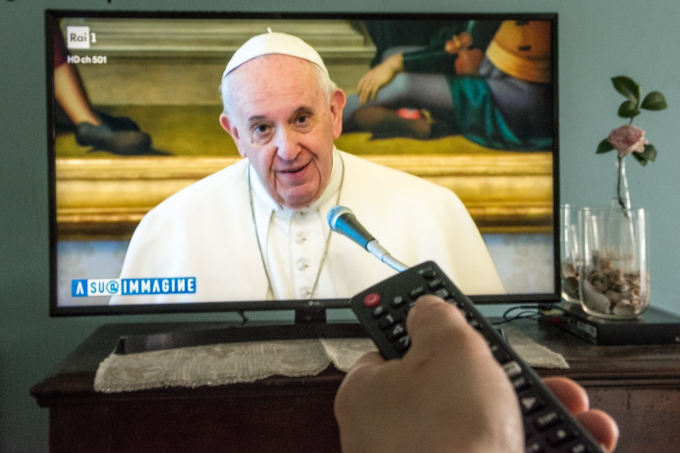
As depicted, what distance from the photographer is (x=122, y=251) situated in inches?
43.2

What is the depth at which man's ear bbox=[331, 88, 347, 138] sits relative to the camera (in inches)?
43.7

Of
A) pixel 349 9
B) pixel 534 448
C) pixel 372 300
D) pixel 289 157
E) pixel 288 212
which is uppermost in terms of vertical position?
pixel 349 9

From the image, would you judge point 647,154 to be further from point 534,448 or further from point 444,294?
point 534,448

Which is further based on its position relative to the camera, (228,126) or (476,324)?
(228,126)

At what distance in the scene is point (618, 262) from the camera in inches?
43.6

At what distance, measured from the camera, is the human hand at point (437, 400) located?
41 cm

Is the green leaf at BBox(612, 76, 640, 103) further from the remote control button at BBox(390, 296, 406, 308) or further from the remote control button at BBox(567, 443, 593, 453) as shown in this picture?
the remote control button at BBox(567, 443, 593, 453)

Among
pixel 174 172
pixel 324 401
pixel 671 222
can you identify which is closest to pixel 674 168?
pixel 671 222

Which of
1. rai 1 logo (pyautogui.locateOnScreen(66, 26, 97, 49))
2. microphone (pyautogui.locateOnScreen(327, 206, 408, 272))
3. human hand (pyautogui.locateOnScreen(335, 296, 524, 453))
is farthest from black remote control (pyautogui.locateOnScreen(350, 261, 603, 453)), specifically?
rai 1 logo (pyautogui.locateOnScreen(66, 26, 97, 49))

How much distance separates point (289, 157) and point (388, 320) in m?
0.52

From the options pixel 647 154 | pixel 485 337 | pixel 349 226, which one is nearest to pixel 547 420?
pixel 485 337

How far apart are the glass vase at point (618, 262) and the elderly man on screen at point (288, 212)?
0.21m

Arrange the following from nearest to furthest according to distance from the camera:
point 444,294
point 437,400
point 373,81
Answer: point 437,400
point 444,294
point 373,81

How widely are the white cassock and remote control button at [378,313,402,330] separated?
439 millimetres
